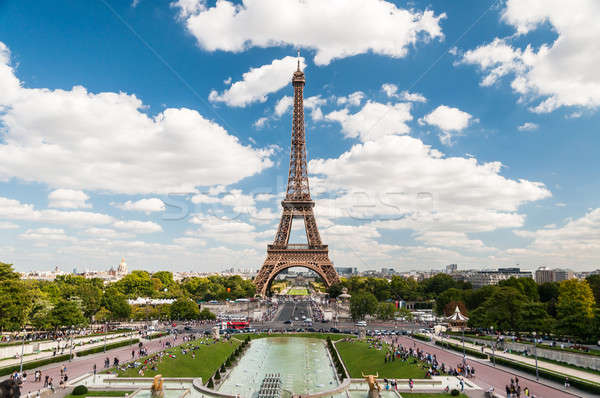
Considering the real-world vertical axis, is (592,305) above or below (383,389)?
above

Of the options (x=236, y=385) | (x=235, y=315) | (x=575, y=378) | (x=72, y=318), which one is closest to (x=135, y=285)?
(x=235, y=315)

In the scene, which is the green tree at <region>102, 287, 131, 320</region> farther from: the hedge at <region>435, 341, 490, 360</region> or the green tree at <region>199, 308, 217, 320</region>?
the hedge at <region>435, 341, 490, 360</region>

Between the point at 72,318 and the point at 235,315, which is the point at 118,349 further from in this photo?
the point at 235,315

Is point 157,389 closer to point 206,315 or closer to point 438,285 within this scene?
point 206,315

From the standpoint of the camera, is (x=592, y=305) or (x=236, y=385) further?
(x=592, y=305)

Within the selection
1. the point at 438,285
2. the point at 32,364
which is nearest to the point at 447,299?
the point at 438,285

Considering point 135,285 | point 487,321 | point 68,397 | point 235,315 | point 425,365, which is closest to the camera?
point 68,397
